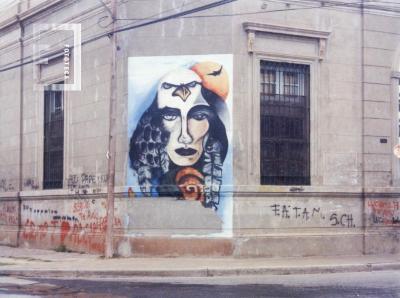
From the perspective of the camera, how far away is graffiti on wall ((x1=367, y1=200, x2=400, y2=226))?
66.5 ft

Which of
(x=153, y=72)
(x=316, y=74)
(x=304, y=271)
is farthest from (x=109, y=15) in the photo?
(x=304, y=271)

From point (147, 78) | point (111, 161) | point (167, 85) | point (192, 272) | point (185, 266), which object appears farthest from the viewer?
point (147, 78)

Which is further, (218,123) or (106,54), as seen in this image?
(106,54)

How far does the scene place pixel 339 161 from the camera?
65.6 feet

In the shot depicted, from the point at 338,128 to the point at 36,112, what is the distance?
10.6 metres

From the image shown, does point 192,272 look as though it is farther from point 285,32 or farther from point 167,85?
point 285,32

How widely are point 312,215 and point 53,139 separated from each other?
367 inches

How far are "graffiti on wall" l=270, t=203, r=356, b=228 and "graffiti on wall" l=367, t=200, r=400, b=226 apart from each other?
69cm

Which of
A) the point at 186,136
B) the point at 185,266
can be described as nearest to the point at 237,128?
the point at 186,136

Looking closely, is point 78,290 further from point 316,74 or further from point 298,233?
point 316,74

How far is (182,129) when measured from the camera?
18.9 metres

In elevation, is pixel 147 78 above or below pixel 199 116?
above

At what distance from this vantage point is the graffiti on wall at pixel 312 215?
62.7 feet

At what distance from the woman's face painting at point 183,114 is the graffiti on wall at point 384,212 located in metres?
5.42
